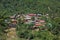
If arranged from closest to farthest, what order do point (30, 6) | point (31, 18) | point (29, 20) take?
point (29, 20) → point (31, 18) → point (30, 6)

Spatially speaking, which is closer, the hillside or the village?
the village

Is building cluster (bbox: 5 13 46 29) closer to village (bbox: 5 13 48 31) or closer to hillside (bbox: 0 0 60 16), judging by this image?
village (bbox: 5 13 48 31)

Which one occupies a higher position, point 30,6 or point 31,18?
point 31,18

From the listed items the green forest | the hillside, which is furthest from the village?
the hillside

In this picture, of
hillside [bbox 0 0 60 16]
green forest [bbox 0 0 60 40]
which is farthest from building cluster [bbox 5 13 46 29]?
hillside [bbox 0 0 60 16]

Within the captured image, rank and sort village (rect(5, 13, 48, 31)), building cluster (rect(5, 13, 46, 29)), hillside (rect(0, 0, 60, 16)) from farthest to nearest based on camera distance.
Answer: hillside (rect(0, 0, 60, 16)) < building cluster (rect(5, 13, 46, 29)) < village (rect(5, 13, 48, 31))

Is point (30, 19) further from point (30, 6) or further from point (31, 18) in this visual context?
point (30, 6)

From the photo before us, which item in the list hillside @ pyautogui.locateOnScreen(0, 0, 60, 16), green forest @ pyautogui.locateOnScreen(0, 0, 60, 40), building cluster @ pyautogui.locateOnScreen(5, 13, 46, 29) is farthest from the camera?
hillside @ pyautogui.locateOnScreen(0, 0, 60, 16)

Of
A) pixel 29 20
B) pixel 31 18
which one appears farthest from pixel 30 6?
pixel 29 20

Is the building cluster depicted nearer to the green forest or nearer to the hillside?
the green forest
